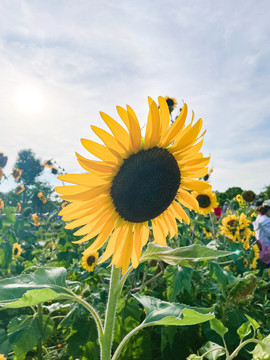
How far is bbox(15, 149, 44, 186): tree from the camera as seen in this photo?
1683 inches

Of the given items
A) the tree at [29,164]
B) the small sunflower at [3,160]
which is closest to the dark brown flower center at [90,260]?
the small sunflower at [3,160]

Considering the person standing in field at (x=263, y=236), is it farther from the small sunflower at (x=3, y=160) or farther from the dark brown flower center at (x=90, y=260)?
the small sunflower at (x=3, y=160)

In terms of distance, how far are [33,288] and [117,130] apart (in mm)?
527

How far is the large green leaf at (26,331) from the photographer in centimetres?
174

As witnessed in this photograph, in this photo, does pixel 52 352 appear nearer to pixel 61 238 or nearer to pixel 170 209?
pixel 61 238

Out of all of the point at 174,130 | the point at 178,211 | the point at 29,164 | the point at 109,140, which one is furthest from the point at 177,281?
the point at 29,164

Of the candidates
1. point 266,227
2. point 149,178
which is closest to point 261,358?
point 149,178

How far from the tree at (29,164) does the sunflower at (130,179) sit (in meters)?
43.7

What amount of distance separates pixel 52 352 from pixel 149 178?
1.82 metres

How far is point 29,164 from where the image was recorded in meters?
42.4

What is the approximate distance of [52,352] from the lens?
224 cm

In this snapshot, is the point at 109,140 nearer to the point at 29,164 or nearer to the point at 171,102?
the point at 171,102

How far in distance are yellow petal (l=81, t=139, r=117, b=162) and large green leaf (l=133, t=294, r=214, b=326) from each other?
19.3 inches

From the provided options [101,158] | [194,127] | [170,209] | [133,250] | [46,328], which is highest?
[194,127]
